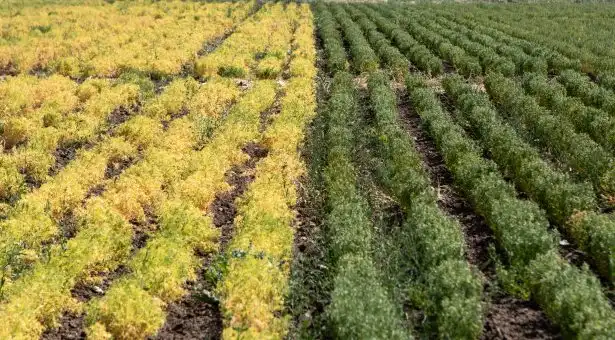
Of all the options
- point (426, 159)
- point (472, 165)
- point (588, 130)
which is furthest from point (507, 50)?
point (472, 165)

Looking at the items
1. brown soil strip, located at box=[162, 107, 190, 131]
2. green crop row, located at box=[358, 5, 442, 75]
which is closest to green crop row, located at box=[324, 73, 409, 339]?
brown soil strip, located at box=[162, 107, 190, 131]

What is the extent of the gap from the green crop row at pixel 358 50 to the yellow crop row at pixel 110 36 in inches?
280

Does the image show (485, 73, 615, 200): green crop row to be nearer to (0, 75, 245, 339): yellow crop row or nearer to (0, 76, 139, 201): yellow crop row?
(0, 75, 245, 339): yellow crop row

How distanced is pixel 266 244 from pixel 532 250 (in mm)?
4042

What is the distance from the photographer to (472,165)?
12203 mm

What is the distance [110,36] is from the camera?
3003cm

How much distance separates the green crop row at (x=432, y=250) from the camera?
7316 mm

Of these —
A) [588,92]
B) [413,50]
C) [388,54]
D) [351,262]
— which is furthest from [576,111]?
[413,50]

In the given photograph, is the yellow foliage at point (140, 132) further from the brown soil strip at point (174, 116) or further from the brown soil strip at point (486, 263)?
the brown soil strip at point (486, 263)

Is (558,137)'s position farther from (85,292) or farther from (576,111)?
(85,292)

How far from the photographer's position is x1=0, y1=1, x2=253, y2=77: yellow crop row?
2375cm

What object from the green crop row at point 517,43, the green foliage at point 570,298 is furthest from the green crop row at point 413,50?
the green foliage at point 570,298

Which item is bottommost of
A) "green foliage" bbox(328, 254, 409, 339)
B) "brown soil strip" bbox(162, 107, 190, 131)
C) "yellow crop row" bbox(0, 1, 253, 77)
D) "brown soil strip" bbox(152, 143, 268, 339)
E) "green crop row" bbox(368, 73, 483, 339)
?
"yellow crop row" bbox(0, 1, 253, 77)

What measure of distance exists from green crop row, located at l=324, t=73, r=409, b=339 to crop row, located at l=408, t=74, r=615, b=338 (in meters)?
2.04
